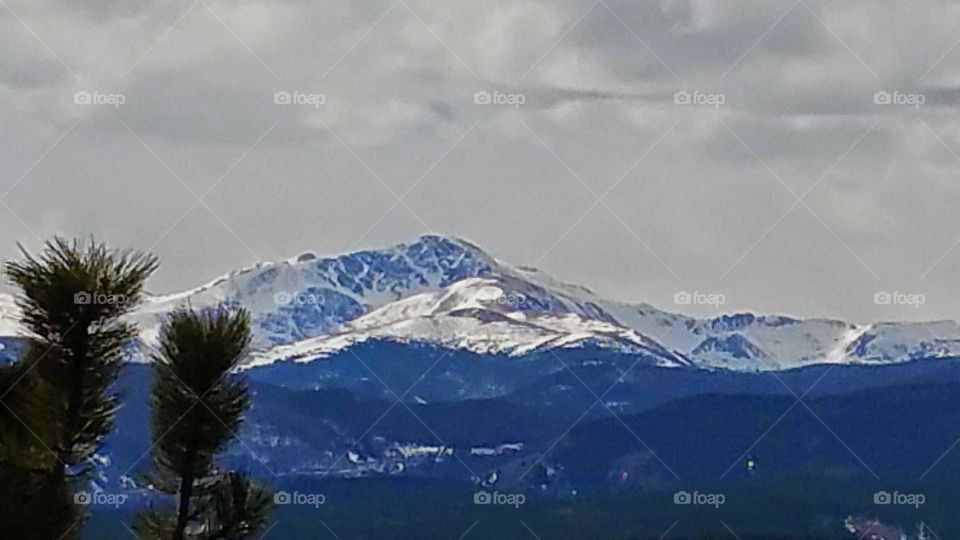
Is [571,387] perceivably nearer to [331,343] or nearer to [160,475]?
[331,343]

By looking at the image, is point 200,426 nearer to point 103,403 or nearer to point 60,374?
point 103,403

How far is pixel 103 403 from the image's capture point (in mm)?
3893

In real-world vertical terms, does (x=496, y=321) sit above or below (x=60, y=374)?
above

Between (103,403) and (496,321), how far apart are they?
311 centimetres

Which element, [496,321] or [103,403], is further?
[496,321]

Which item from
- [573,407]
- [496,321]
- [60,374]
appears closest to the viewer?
[60,374]

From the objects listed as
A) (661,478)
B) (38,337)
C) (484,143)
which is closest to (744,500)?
(661,478)

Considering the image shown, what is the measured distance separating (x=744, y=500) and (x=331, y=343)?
217 cm

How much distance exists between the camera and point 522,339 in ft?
22.3

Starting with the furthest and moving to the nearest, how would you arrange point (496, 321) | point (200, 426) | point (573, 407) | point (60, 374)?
point (496, 321), point (573, 407), point (200, 426), point (60, 374)

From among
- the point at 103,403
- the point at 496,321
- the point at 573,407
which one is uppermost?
the point at 496,321

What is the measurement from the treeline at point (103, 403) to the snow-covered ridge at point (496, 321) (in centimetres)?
192

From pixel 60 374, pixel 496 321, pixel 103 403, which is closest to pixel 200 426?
pixel 103 403

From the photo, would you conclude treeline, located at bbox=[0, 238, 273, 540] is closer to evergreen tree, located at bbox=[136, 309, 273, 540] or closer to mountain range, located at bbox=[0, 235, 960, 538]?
evergreen tree, located at bbox=[136, 309, 273, 540]
